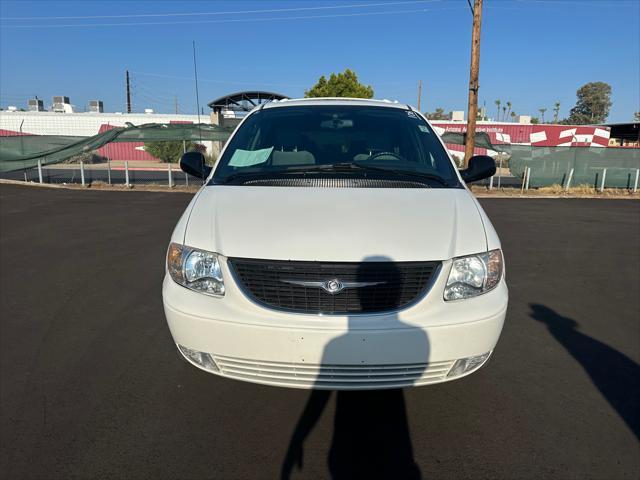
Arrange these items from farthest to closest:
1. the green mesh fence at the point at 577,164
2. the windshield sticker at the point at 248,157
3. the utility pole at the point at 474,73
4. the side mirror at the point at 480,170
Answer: the green mesh fence at the point at 577,164, the utility pole at the point at 474,73, the side mirror at the point at 480,170, the windshield sticker at the point at 248,157

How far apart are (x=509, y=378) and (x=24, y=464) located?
2.91 meters

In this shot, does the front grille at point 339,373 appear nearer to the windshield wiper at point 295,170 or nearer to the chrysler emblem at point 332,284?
the chrysler emblem at point 332,284

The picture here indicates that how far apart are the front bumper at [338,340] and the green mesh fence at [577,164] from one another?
16284 millimetres

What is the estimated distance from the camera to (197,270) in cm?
260

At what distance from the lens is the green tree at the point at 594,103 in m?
94.2

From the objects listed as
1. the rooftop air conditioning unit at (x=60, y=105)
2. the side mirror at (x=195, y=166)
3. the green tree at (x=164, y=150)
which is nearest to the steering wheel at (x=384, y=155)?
the side mirror at (x=195, y=166)

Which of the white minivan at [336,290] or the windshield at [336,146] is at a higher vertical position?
the windshield at [336,146]

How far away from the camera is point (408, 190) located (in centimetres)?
310

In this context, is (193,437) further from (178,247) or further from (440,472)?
(440,472)

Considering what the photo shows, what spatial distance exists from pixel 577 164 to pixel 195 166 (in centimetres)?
1668

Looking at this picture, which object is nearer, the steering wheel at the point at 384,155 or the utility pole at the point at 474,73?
the steering wheel at the point at 384,155

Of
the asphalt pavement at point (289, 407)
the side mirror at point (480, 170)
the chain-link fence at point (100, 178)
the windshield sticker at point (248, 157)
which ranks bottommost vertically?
the chain-link fence at point (100, 178)

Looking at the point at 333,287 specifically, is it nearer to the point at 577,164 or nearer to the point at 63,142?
the point at 63,142

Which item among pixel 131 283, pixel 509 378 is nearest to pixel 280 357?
pixel 509 378
